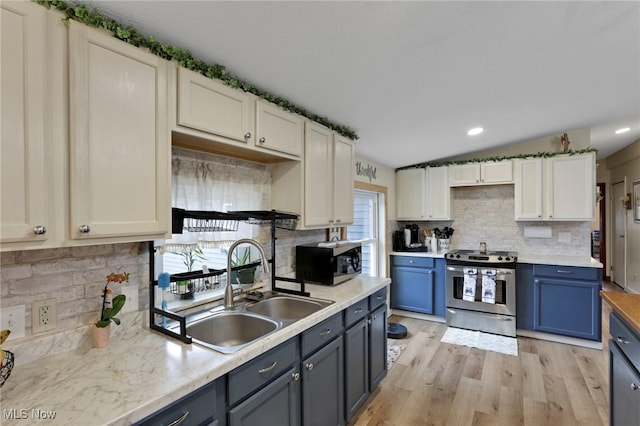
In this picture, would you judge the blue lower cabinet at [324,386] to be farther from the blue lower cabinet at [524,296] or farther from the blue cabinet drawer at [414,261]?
the blue lower cabinet at [524,296]

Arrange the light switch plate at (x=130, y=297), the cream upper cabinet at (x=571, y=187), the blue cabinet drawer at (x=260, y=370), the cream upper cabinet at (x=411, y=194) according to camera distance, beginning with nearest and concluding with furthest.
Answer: the blue cabinet drawer at (x=260, y=370) < the light switch plate at (x=130, y=297) < the cream upper cabinet at (x=571, y=187) < the cream upper cabinet at (x=411, y=194)

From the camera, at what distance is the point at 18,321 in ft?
4.07

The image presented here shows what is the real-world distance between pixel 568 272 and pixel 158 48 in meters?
4.27

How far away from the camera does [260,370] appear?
1438mm

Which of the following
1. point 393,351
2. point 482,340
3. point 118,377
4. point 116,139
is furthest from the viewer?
point 482,340

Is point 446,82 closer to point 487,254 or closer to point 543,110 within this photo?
point 543,110

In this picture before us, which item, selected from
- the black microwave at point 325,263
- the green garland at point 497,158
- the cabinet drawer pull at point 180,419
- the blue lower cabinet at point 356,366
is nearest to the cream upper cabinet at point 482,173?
the green garland at point 497,158

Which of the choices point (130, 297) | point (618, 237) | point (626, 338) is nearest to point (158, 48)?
point (130, 297)

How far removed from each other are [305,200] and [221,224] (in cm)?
64

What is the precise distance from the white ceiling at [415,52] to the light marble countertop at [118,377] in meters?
1.35

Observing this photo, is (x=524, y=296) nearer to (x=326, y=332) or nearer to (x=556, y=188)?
(x=556, y=188)

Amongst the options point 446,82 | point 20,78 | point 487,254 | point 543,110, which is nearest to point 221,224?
point 20,78

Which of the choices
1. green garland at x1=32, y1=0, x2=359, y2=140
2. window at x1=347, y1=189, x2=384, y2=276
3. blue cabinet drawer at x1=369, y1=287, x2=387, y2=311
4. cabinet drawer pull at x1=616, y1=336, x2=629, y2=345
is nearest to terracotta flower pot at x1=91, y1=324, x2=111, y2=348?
green garland at x1=32, y1=0, x2=359, y2=140

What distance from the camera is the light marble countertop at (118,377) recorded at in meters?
0.96
